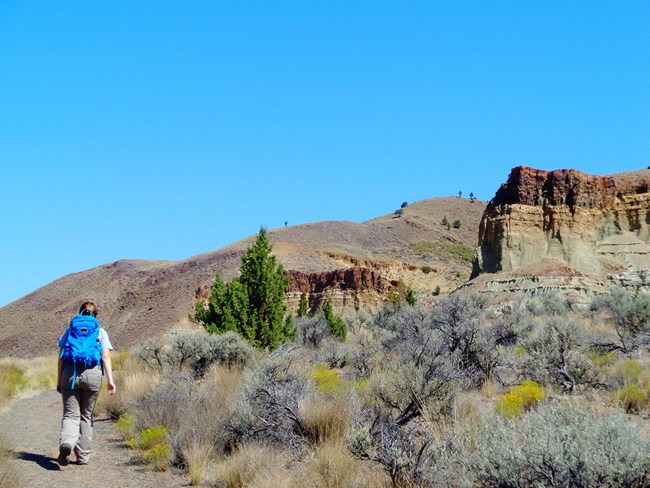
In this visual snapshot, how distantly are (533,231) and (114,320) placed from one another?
54.4 m

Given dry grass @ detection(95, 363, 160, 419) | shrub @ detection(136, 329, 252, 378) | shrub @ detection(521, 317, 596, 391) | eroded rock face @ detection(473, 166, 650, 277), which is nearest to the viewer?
shrub @ detection(521, 317, 596, 391)

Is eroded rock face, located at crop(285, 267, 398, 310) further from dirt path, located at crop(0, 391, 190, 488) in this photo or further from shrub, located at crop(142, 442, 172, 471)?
shrub, located at crop(142, 442, 172, 471)

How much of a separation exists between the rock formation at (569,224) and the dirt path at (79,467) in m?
43.7

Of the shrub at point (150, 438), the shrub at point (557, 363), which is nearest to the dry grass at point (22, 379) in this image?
the shrub at point (150, 438)

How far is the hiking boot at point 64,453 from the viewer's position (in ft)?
25.6

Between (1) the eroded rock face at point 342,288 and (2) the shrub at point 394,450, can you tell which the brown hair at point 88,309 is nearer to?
(2) the shrub at point 394,450

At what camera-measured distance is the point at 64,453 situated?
7.88 meters

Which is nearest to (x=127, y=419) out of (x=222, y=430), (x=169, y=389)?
(x=169, y=389)

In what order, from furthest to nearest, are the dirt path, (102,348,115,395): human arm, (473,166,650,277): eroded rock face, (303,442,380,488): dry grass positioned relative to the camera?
(473,166,650,277): eroded rock face, (102,348,115,395): human arm, the dirt path, (303,442,380,488): dry grass

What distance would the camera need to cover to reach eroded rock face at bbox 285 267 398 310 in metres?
60.3

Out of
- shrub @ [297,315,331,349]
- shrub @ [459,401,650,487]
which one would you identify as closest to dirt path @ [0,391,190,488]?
shrub @ [459,401,650,487]

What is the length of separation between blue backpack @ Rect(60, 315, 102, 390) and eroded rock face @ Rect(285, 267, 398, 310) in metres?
51.2

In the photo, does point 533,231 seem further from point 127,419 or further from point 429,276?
point 127,419

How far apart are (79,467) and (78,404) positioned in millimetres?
884
